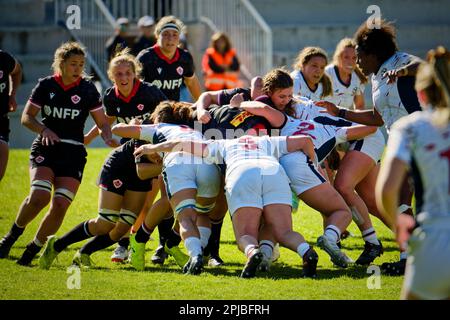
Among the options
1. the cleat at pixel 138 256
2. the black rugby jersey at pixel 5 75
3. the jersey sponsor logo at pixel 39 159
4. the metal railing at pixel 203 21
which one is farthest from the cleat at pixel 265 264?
the metal railing at pixel 203 21

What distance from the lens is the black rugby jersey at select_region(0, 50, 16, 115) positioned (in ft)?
33.6

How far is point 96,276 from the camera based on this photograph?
825cm

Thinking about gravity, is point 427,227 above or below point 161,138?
below

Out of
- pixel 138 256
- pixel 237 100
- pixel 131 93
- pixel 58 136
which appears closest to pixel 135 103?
pixel 131 93

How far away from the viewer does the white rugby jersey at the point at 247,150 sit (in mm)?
8109

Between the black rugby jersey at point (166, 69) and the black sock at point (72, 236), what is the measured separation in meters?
2.59

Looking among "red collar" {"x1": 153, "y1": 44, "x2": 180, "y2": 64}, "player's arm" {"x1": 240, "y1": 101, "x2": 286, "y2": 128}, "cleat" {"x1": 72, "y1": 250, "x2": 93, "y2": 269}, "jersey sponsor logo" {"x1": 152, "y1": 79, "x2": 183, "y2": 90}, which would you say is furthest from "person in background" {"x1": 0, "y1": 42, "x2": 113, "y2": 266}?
"red collar" {"x1": 153, "y1": 44, "x2": 180, "y2": 64}

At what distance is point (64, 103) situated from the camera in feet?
30.6

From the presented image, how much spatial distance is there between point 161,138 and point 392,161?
3.78 meters

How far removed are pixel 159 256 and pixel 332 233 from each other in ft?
5.99

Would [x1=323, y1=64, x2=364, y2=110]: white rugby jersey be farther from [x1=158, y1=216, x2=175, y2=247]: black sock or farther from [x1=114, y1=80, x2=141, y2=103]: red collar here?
[x1=158, y1=216, x2=175, y2=247]: black sock
